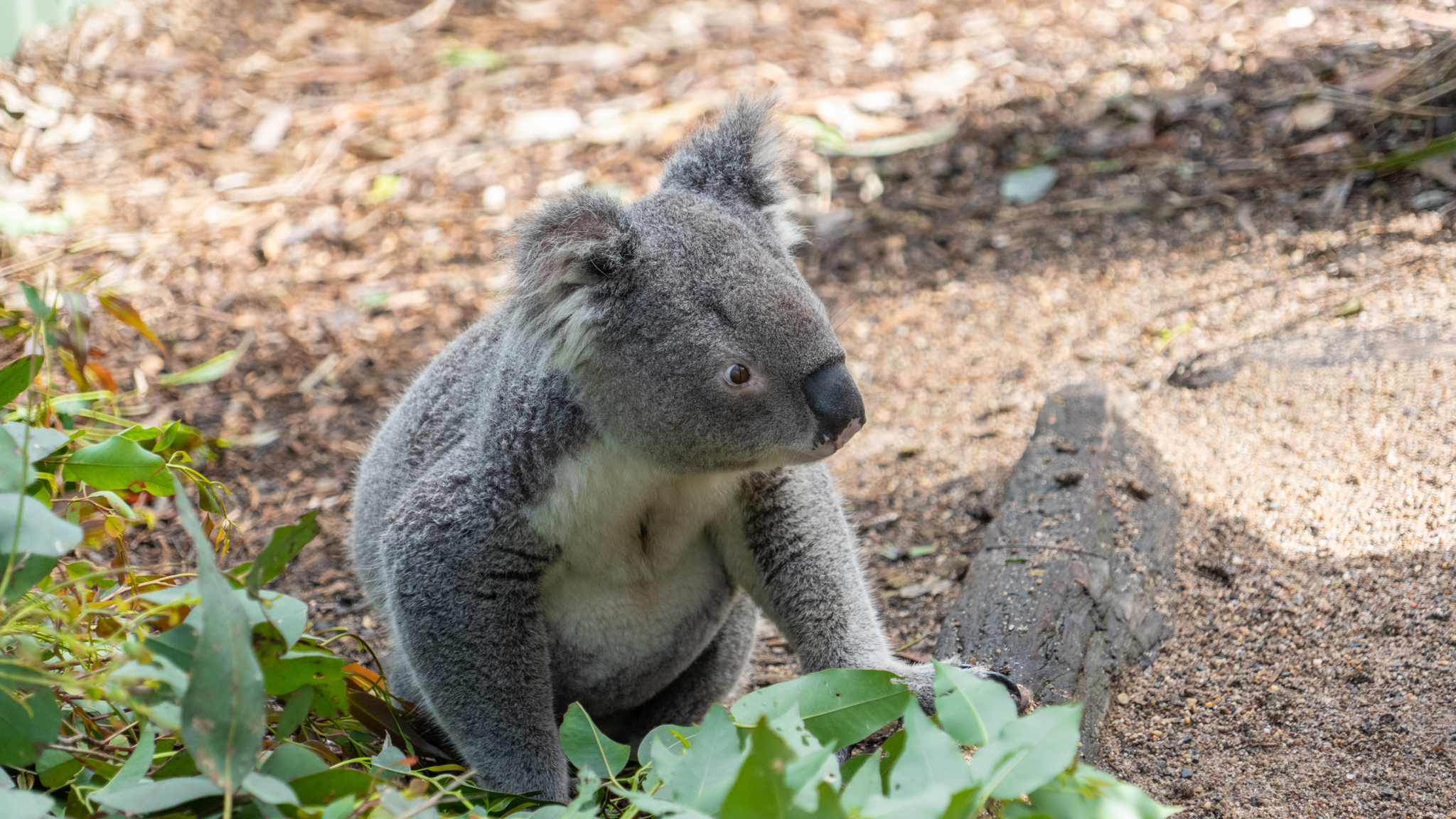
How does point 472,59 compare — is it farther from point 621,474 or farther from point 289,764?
point 289,764

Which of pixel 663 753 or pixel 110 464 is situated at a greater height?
pixel 110 464

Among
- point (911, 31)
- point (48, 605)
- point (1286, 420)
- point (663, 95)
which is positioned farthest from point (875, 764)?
point (911, 31)

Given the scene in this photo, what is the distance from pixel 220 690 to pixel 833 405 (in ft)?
3.97

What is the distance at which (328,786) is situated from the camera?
1.81m

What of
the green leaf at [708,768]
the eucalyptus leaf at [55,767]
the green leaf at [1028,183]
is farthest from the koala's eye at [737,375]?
the green leaf at [1028,183]

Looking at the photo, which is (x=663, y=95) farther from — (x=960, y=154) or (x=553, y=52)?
(x=960, y=154)

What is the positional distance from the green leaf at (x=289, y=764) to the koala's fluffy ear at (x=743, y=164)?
4.88 feet

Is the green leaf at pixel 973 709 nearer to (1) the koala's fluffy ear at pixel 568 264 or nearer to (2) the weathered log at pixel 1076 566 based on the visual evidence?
(2) the weathered log at pixel 1076 566

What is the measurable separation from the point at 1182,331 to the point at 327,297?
4.08m

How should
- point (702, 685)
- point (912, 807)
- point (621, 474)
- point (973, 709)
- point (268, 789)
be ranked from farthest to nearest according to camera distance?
point (702, 685)
point (621, 474)
point (973, 709)
point (268, 789)
point (912, 807)

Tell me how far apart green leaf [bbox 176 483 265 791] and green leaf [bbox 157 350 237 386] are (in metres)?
3.58

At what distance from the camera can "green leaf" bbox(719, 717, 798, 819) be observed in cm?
148

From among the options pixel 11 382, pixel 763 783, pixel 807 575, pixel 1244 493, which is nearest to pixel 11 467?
pixel 11 382

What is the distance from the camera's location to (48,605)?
2092mm
